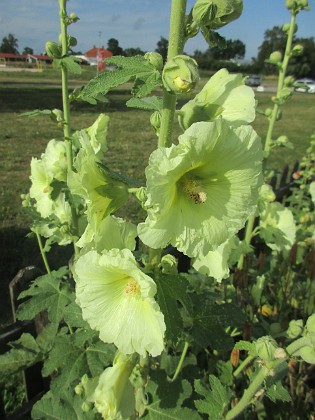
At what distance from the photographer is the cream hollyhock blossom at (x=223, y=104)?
1203mm

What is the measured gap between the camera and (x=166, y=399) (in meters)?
1.74

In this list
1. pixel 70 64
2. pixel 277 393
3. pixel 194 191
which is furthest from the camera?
pixel 70 64

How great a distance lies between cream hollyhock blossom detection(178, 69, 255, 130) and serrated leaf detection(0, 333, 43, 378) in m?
1.66

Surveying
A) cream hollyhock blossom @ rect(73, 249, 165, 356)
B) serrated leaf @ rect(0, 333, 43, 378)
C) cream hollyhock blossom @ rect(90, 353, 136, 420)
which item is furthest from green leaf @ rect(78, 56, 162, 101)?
serrated leaf @ rect(0, 333, 43, 378)

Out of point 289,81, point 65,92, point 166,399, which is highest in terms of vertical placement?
point 289,81

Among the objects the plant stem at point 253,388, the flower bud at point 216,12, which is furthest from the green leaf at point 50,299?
the flower bud at point 216,12

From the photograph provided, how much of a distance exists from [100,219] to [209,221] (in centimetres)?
34

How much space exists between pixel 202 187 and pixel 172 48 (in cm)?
39

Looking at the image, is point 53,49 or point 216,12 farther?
point 53,49

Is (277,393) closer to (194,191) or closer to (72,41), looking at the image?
(194,191)

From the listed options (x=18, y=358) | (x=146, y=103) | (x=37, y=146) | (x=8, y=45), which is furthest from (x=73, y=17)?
(x=8, y=45)

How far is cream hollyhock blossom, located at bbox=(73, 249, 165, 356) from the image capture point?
1.17 meters

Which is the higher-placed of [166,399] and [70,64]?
[70,64]

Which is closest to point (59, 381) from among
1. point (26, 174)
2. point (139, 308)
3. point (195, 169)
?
point (139, 308)
